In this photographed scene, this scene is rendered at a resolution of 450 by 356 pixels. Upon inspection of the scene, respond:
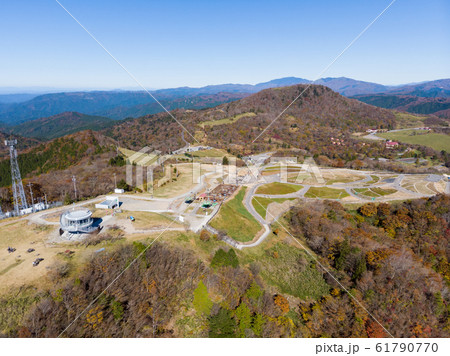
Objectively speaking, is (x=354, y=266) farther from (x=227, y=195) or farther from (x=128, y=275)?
(x=128, y=275)

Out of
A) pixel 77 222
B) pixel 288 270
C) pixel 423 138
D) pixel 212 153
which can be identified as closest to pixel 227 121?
pixel 212 153

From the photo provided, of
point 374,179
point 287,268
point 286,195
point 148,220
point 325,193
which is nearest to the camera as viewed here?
point 287,268

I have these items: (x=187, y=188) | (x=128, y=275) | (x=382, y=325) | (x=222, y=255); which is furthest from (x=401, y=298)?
(x=187, y=188)

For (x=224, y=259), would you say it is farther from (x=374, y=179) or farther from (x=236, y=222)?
(x=374, y=179)

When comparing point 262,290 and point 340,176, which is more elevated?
point 340,176

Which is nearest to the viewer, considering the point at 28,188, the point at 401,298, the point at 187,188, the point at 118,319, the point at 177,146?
the point at 118,319

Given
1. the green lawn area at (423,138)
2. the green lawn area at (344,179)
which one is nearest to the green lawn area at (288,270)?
the green lawn area at (344,179)

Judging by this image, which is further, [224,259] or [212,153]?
[212,153]

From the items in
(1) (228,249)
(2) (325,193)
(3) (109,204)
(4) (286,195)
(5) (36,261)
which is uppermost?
(5) (36,261)
